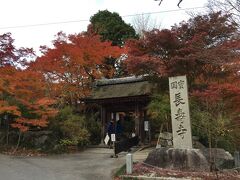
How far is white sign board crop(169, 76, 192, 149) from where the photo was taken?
12.9m

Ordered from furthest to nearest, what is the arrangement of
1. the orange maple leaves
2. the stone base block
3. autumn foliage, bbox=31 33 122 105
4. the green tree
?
1. the green tree
2. autumn foliage, bbox=31 33 122 105
3. the orange maple leaves
4. the stone base block

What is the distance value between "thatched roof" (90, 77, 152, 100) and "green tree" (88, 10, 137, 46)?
11468 millimetres

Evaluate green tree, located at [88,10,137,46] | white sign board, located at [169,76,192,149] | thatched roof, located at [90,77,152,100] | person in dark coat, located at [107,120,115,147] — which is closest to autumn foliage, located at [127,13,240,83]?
thatched roof, located at [90,77,152,100]

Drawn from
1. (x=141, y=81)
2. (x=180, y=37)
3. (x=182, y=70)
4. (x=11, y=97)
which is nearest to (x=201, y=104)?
(x=182, y=70)

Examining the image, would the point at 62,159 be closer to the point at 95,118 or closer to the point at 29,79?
the point at 29,79

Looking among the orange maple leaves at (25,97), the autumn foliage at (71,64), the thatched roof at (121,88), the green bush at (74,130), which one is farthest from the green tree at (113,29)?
the orange maple leaves at (25,97)

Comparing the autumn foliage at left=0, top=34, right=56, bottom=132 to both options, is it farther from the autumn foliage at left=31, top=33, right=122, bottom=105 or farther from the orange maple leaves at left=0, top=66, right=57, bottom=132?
the autumn foliage at left=31, top=33, right=122, bottom=105

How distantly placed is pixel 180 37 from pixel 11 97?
9990 mm

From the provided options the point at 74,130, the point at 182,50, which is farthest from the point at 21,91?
the point at 182,50

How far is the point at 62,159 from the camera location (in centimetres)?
1597

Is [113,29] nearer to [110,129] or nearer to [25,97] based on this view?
[110,129]

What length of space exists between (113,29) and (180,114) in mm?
22267

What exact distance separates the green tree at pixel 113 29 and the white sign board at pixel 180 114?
819 inches

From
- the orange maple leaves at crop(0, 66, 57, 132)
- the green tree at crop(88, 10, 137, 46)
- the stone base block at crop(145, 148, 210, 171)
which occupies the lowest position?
the stone base block at crop(145, 148, 210, 171)
